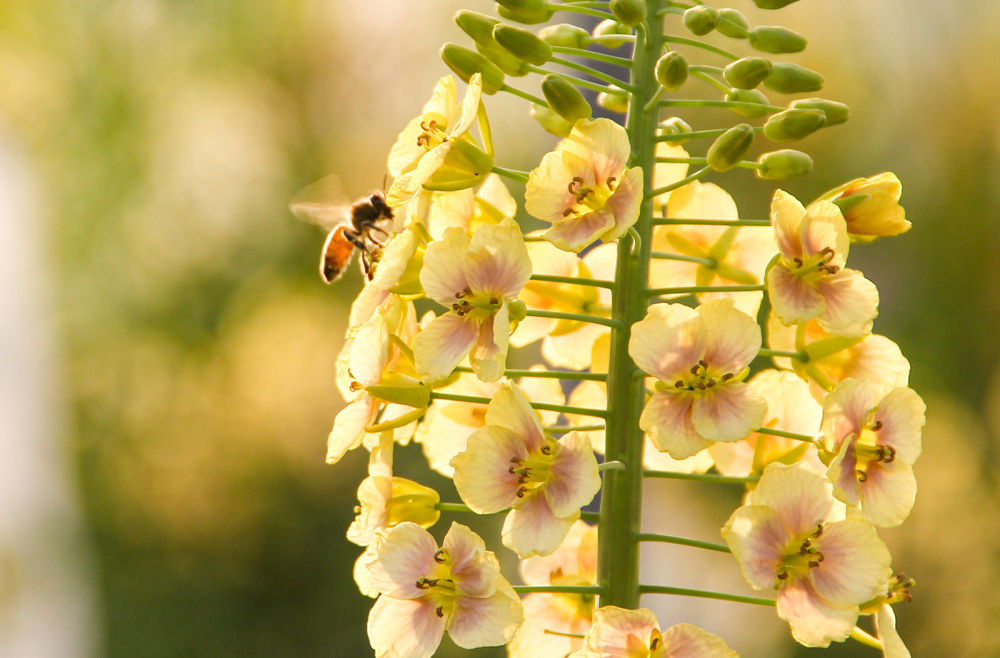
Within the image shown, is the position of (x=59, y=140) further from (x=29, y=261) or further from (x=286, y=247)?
(x=286, y=247)

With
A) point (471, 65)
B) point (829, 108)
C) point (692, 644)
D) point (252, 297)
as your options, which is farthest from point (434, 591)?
point (252, 297)

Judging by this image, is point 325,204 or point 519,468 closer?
point 519,468

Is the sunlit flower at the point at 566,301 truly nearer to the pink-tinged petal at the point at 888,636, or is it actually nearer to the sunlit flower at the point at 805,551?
the sunlit flower at the point at 805,551

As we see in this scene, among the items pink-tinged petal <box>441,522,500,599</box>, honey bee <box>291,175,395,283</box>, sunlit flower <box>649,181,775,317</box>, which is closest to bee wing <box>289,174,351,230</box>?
honey bee <box>291,175,395,283</box>

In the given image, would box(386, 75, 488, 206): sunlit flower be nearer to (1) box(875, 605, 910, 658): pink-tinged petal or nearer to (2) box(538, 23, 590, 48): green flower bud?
(2) box(538, 23, 590, 48): green flower bud

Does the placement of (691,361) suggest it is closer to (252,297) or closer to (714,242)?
(714,242)
